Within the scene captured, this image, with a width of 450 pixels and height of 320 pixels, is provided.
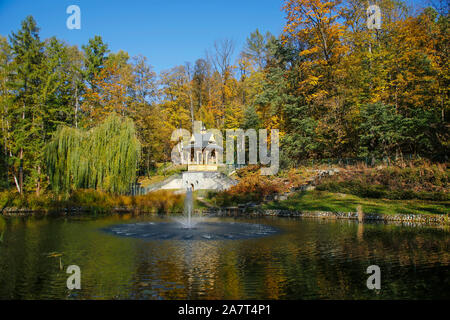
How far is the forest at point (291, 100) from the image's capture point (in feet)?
94.4

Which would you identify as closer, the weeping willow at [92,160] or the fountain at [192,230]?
the fountain at [192,230]

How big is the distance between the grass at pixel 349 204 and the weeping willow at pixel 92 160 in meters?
11.1

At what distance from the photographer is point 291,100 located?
4109cm

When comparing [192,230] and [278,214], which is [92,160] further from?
[278,214]

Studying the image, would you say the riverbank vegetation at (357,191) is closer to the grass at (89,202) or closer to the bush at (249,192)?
the bush at (249,192)

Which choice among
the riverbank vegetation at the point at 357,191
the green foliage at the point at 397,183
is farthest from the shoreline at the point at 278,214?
the green foliage at the point at 397,183

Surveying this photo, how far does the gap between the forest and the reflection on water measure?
11.4 m

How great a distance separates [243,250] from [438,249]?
24.0 feet

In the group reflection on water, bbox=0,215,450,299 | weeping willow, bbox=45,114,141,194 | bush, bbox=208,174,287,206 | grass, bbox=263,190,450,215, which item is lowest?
reflection on water, bbox=0,215,450,299

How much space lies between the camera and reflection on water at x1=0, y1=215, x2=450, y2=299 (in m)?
9.10

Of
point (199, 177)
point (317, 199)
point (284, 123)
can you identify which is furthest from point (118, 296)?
point (284, 123)

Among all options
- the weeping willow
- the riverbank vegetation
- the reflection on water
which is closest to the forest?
the weeping willow

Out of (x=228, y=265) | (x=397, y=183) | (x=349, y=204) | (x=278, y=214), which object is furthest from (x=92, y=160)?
(x=397, y=183)

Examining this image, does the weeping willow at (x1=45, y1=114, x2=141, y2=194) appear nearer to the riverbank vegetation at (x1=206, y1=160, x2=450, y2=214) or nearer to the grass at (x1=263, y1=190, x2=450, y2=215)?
the riverbank vegetation at (x1=206, y1=160, x2=450, y2=214)
